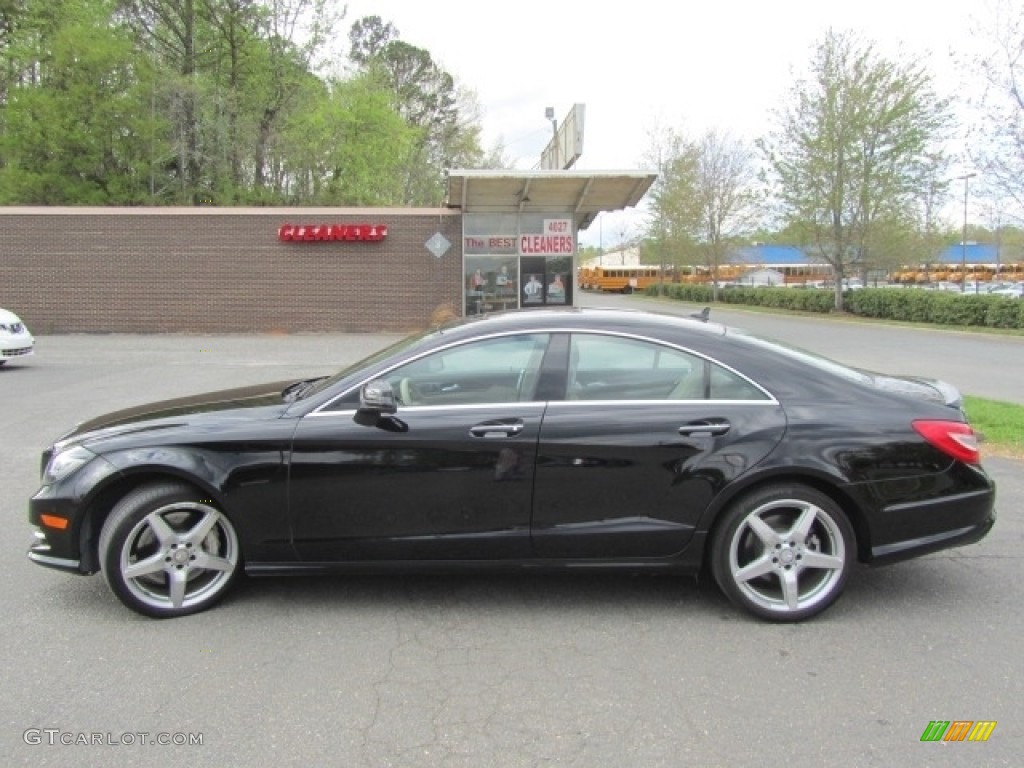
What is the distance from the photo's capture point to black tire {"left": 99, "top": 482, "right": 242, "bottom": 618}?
339cm

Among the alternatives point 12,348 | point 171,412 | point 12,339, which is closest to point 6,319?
point 12,339

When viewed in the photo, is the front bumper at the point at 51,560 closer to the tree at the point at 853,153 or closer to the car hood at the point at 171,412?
the car hood at the point at 171,412

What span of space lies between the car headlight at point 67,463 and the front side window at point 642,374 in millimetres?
2356

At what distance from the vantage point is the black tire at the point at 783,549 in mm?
3395

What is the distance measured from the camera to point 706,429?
3.40 metres

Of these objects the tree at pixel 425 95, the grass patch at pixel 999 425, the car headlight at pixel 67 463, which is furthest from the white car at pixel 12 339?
the tree at pixel 425 95

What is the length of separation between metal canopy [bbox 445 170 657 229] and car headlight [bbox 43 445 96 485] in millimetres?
14552

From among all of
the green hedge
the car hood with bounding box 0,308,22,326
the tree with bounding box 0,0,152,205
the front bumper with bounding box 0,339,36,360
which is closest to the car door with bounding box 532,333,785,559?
the front bumper with bounding box 0,339,36,360

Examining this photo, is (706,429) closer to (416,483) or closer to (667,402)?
(667,402)

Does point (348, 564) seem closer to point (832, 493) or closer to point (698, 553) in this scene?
point (698, 553)

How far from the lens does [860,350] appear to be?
16.4m

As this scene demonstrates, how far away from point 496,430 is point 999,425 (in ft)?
21.0

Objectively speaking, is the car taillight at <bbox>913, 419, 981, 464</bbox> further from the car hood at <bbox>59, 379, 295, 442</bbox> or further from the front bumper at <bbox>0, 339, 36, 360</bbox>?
the front bumper at <bbox>0, 339, 36, 360</bbox>

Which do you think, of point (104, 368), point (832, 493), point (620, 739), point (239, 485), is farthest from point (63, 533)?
point (104, 368)
